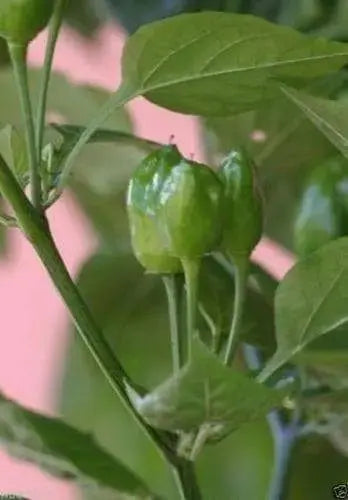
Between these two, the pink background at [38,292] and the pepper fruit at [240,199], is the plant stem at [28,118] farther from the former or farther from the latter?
the pink background at [38,292]

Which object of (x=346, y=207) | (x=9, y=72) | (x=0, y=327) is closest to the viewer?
(x=346, y=207)

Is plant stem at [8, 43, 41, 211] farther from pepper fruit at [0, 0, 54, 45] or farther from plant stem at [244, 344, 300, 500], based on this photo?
plant stem at [244, 344, 300, 500]

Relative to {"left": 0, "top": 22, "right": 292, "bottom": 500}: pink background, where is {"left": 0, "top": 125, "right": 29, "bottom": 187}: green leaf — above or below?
above

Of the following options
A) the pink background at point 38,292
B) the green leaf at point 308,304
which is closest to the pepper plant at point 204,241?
the green leaf at point 308,304

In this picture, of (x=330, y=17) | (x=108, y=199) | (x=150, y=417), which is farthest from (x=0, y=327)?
(x=150, y=417)

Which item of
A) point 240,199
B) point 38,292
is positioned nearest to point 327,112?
point 240,199

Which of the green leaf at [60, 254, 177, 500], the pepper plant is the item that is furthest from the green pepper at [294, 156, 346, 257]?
the green leaf at [60, 254, 177, 500]

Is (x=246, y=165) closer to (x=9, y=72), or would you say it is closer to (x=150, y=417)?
(x=150, y=417)
